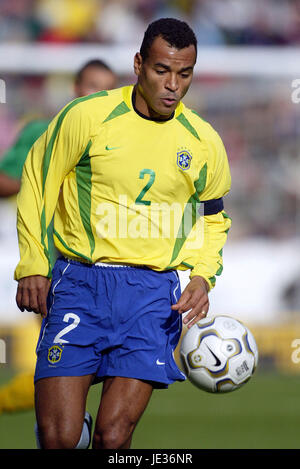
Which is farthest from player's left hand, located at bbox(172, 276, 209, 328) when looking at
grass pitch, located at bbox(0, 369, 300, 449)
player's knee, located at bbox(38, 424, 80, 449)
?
grass pitch, located at bbox(0, 369, 300, 449)

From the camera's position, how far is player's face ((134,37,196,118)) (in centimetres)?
416

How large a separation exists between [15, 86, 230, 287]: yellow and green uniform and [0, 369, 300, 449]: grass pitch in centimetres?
227

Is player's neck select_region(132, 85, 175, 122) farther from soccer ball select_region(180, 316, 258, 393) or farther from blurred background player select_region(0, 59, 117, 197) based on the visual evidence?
blurred background player select_region(0, 59, 117, 197)

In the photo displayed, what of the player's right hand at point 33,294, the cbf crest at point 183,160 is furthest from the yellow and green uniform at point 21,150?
the player's right hand at point 33,294

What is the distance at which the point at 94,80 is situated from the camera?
6.16 meters

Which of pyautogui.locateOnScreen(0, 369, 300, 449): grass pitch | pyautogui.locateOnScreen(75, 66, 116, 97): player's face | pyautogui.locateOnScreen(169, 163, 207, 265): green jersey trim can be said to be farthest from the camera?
pyautogui.locateOnScreen(0, 369, 300, 449): grass pitch

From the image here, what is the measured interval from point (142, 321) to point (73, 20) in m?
8.32

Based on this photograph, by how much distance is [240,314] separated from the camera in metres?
10.5

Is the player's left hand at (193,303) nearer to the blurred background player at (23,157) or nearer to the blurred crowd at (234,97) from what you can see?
the blurred background player at (23,157)

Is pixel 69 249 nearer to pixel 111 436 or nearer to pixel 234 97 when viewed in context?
pixel 111 436

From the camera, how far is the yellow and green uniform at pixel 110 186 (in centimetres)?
424

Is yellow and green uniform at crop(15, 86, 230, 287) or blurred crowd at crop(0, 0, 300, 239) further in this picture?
blurred crowd at crop(0, 0, 300, 239)

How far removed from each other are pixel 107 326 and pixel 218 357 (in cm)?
73
